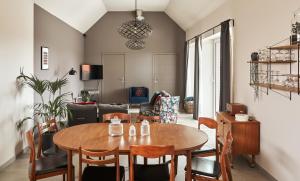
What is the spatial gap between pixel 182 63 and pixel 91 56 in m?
3.40

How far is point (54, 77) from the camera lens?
23.8ft

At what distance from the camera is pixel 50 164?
124 inches

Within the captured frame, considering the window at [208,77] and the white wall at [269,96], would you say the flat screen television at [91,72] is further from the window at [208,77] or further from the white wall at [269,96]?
the white wall at [269,96]

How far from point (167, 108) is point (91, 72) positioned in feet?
13.9

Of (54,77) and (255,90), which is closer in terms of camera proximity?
(255,90)

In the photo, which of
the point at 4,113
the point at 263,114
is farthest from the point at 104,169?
the point at 263,114

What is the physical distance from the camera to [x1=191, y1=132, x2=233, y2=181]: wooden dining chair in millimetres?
2802

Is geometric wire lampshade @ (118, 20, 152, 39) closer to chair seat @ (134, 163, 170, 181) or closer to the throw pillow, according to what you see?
chair seat @ (134, 163, 170, 181)

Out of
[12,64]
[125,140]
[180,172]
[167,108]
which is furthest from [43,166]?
[167,108]

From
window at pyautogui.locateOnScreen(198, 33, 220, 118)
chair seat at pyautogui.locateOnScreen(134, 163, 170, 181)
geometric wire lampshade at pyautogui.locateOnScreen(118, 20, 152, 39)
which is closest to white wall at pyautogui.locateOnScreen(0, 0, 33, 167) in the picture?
geometric wire lampshade at pyautogui.locateOnScreen(118, 20, 152, 39)

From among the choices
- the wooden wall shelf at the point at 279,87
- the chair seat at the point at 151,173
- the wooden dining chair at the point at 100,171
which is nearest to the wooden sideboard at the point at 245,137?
the wooden wall shelf at the point at 279,87

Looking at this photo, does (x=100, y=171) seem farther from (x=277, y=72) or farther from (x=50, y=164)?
(x=277, y=72)

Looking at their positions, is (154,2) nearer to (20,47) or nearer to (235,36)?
(235,36)

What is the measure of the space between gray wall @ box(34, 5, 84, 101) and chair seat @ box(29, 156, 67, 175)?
299 cm
